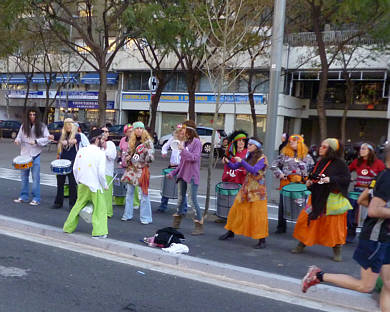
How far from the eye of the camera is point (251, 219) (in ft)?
22.1

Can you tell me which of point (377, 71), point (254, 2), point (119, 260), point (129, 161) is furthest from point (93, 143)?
point (377, 71)

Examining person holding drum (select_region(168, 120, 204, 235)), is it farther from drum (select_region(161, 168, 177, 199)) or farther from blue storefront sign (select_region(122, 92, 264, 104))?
blue storefront sign (select_region(122, 92, 264, 104))

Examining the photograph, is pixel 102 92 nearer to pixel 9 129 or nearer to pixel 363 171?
pixel 363 171

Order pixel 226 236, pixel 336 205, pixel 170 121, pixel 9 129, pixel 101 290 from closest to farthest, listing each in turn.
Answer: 1. pixel 101 290
2. pixel 336 205
3. pixel 226 236
4. pixel 9 129
5. pixel 170 121

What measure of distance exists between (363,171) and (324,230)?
1.67 metres

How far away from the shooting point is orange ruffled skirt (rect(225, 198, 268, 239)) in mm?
6684

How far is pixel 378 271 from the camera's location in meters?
4.07

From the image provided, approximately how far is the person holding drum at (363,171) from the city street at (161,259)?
1.34 feet

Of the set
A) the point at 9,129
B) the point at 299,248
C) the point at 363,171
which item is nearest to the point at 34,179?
the point at 299,248

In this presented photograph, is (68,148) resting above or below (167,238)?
above

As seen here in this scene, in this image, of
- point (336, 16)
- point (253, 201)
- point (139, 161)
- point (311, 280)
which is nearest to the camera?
point (311, 280)

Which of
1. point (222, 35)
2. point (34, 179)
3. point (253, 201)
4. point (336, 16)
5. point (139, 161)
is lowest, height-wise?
point (34, 179)

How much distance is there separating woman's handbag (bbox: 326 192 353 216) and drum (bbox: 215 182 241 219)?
2099 mm

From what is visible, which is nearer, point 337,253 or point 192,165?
point 337,253
